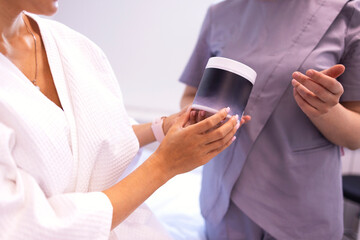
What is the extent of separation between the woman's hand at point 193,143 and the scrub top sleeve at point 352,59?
1.15ft

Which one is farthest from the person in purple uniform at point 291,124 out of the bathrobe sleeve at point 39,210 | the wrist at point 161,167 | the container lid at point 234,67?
the bathrobe sleeve at point 39,210

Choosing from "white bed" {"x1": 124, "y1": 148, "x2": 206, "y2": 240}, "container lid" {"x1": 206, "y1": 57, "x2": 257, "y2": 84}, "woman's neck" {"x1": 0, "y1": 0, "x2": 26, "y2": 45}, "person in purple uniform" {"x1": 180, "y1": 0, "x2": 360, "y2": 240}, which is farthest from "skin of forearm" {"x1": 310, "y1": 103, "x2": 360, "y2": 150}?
"woman's neck" {"x1": 0, "y1": 0, "x2": 26, "y2": 45}

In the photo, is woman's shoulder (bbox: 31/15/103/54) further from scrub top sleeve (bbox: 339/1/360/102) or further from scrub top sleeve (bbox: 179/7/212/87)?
scrub top sleeve (bbox: 339/1/360/102)

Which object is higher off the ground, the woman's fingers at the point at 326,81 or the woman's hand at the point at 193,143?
the woman's fingers at the point at 326,81

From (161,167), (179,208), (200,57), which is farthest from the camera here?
(179,208)

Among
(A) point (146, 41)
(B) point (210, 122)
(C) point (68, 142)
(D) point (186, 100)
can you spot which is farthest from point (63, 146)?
(A) point (146, 41)

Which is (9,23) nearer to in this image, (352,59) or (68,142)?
(68,142)

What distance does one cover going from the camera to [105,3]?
1305mm

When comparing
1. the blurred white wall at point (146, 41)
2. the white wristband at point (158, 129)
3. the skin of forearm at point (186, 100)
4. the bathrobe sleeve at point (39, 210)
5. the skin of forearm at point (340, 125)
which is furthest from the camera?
the blurred white wall at point (146, 41)

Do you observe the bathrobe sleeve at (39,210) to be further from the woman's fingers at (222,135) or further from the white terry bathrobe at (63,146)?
the woman's fingers at (222,135)

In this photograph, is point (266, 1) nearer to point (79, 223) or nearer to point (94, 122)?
point (94, 122)

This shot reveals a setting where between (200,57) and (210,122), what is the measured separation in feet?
1.60

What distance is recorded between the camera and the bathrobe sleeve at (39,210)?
0.54 metres

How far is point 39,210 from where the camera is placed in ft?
1.83
